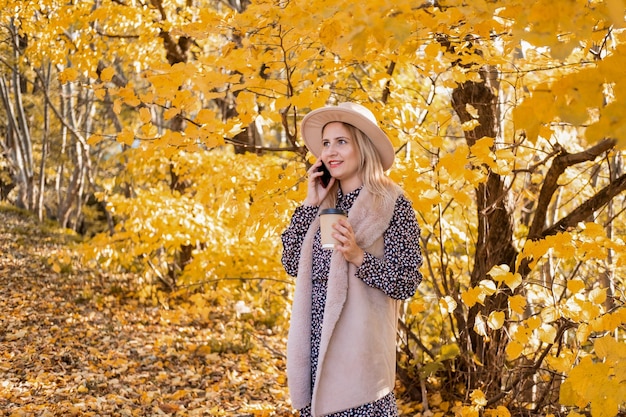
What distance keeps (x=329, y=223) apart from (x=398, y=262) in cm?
28

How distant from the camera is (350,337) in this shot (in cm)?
213

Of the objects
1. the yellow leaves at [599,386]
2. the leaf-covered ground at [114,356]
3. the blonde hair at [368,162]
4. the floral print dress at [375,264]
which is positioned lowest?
the leaf-covered ground at [114,356]

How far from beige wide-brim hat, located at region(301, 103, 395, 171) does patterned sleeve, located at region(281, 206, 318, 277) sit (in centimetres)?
32

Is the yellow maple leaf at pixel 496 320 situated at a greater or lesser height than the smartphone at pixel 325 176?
lesser

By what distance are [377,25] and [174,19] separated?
6433 mm

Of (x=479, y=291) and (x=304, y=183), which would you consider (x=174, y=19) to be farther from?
(x=479, y=291)

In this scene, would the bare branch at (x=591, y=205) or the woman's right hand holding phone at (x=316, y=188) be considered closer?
the woman's right hand holding phone at (x=316, y=188)

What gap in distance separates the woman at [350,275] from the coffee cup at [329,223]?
0.07 ft

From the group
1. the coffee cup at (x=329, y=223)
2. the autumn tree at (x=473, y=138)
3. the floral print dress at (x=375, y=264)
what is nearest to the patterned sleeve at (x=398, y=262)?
the floral print dress at (x=375, y=264)

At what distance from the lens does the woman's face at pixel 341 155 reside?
228 centimetres

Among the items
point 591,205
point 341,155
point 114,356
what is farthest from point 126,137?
point 114,356

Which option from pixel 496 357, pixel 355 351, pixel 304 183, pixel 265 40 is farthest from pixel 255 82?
pixel 496 357

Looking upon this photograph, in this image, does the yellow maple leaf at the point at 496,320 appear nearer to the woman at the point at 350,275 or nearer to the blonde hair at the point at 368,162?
the woman at the point at 350,275

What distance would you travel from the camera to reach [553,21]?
123 centimetres
